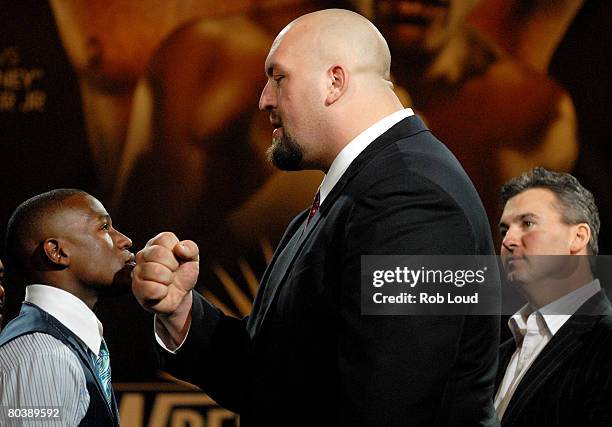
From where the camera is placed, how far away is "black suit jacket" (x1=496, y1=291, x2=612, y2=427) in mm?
1850

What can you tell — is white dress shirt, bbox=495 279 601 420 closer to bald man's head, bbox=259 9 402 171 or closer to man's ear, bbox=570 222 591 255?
man's ear, bbox=570 222 591 255

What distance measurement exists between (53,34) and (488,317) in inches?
98.1

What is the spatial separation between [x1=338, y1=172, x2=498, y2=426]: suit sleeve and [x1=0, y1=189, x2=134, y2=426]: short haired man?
82 cm

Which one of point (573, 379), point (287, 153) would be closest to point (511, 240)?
point (573, 379)

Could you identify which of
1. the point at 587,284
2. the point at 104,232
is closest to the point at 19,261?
the point at 104,232

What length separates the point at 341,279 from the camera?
1130mm

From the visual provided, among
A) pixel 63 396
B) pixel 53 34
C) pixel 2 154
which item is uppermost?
pixel 53 34

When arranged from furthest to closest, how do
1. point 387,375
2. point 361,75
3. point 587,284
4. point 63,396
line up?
1. point 587,284
2. point 63,396
3. point 361,75
4. point 387,375

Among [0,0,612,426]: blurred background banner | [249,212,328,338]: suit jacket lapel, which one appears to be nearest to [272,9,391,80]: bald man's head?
[249,212,328,338]: suit jacket lapel

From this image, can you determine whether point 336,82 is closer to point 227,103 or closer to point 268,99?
point 268,99

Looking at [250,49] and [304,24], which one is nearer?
[304,24]

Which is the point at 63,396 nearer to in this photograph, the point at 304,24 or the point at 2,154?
the point at 304,24

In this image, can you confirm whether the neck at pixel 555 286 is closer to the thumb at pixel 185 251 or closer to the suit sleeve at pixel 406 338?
the suit sleeve at pixel 406 338

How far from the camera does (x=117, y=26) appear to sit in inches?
127
